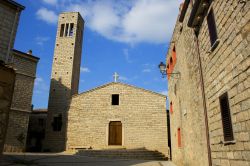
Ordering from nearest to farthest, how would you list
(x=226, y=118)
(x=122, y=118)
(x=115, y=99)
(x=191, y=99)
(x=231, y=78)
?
1. (x=231, y=78)
2. (x=226, y=118)
3. (x=191, y=99)
4. (x=122, y=118)
5. (x=115, y=99)

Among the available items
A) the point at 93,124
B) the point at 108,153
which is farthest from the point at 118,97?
the point at 108,153

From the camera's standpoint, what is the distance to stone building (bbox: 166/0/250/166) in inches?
174

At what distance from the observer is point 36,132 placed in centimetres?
2825

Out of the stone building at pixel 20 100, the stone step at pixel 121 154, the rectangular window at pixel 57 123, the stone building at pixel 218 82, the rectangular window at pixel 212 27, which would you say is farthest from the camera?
the rectangular window at pixel 57 123

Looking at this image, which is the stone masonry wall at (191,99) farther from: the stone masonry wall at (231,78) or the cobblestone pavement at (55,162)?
the cobblestone pavement at (55,162)

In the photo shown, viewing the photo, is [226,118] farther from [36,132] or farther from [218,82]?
[36,132]

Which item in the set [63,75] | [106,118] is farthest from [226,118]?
[63,75]

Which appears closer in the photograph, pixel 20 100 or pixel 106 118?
pixel 20 100

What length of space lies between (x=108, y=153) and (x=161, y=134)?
571 cm

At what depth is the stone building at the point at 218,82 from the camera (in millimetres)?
4410

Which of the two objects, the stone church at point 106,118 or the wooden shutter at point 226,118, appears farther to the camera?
the stone church at point 106,118

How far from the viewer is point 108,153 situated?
17.0 metres

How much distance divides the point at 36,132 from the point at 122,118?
504 inches

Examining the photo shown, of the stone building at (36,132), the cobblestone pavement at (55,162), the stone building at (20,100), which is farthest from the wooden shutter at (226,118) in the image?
the stone building at (36,132)
